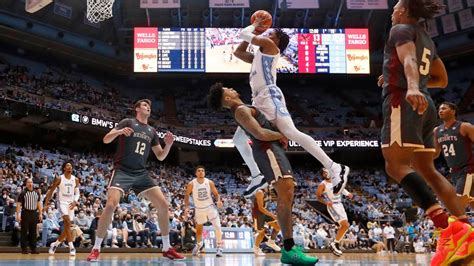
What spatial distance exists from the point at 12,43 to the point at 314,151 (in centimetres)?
2818

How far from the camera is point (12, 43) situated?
2938cm

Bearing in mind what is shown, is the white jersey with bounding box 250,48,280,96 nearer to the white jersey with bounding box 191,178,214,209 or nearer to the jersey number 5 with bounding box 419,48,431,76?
the jersey number 5 with bounding box 419,48,431,76

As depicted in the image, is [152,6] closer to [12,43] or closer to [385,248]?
[12,43]

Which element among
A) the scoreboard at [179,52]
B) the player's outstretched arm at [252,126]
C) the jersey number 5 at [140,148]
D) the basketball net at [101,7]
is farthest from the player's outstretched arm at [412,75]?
the scoreboard at [179,52]

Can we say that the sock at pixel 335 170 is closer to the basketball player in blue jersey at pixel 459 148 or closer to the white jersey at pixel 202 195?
the basketball player in blue jersey at pixel 459 148

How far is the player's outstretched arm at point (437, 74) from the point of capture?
14.2 ft

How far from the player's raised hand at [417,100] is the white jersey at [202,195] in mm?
8359

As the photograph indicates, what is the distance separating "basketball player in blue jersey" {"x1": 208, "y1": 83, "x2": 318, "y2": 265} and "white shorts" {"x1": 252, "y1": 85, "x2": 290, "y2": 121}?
0.36ft

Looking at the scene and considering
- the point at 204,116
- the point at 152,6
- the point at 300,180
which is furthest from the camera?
the point at 204,116

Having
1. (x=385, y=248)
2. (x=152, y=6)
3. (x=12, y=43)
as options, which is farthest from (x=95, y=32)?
(x=385, y=248)

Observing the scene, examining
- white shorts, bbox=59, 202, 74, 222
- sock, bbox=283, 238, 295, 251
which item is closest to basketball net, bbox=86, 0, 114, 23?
white shorts, bbox=59, 202, 74, 222

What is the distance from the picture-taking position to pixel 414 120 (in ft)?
12.3

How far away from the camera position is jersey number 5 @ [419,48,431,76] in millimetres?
3932

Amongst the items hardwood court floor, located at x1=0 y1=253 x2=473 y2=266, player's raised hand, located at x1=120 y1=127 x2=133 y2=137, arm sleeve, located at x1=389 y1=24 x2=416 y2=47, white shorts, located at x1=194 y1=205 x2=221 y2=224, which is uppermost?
arm sleeve, located at x1=389 y1=24 x2=416 y2=47
